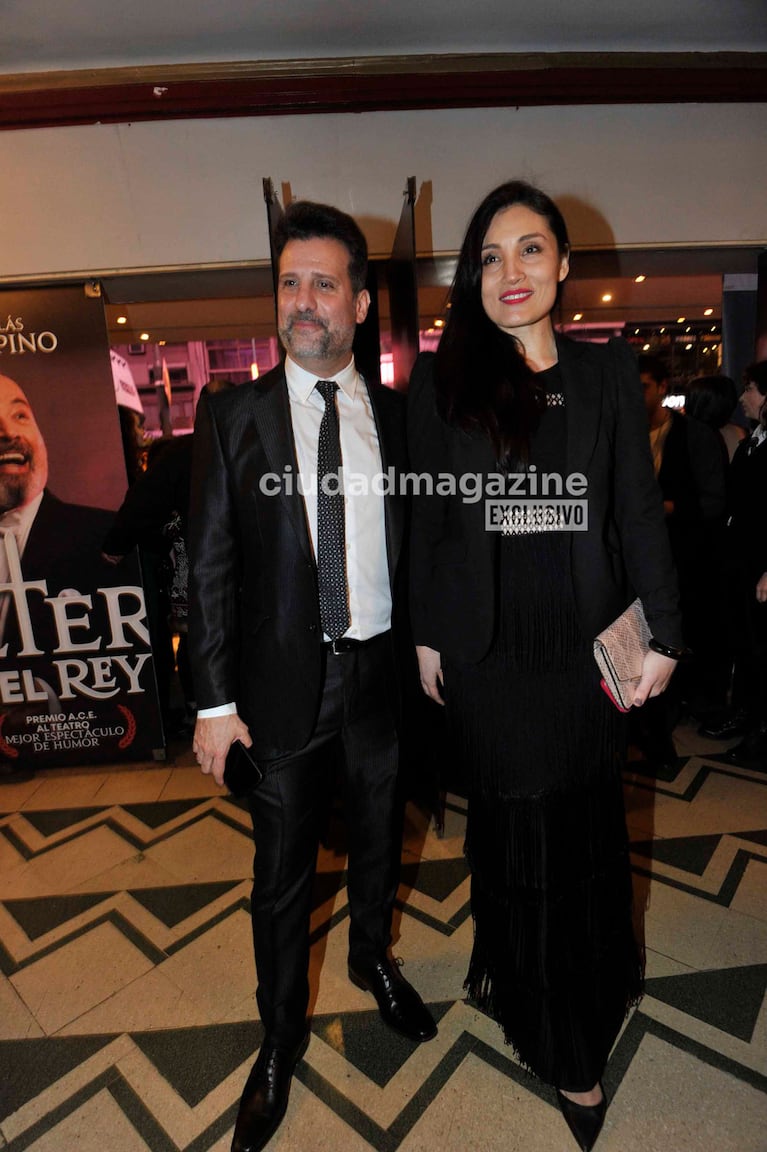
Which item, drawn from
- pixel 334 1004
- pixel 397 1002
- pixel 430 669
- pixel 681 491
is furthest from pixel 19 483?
pixel 681 491

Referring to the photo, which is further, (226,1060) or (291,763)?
(226,1060)

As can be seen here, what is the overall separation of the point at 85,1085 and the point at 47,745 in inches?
77.9

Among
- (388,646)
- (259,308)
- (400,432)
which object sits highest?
(259,308)

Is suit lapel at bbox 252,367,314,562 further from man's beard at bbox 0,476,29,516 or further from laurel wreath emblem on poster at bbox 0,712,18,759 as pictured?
laurel wreath emblem on poster at bbox 0,712,18,759

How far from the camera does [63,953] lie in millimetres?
2037

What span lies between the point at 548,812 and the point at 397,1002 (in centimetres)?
77

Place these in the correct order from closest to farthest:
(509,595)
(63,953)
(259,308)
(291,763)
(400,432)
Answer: (509,595) → (291,763) → (400,432) → (63,953) → (259,308)

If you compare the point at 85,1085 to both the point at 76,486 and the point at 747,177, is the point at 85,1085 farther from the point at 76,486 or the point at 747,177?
the point at 747,177

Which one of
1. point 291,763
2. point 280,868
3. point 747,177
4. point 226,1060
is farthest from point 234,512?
point 747,177

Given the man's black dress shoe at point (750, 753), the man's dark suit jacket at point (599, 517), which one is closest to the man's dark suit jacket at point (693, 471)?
the man's black dress shoe at point (750, 753)

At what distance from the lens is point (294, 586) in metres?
1.39

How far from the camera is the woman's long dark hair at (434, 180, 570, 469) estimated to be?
1241 millimetres

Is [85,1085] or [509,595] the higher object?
[509,595]

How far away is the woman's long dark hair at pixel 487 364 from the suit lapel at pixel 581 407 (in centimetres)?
6
